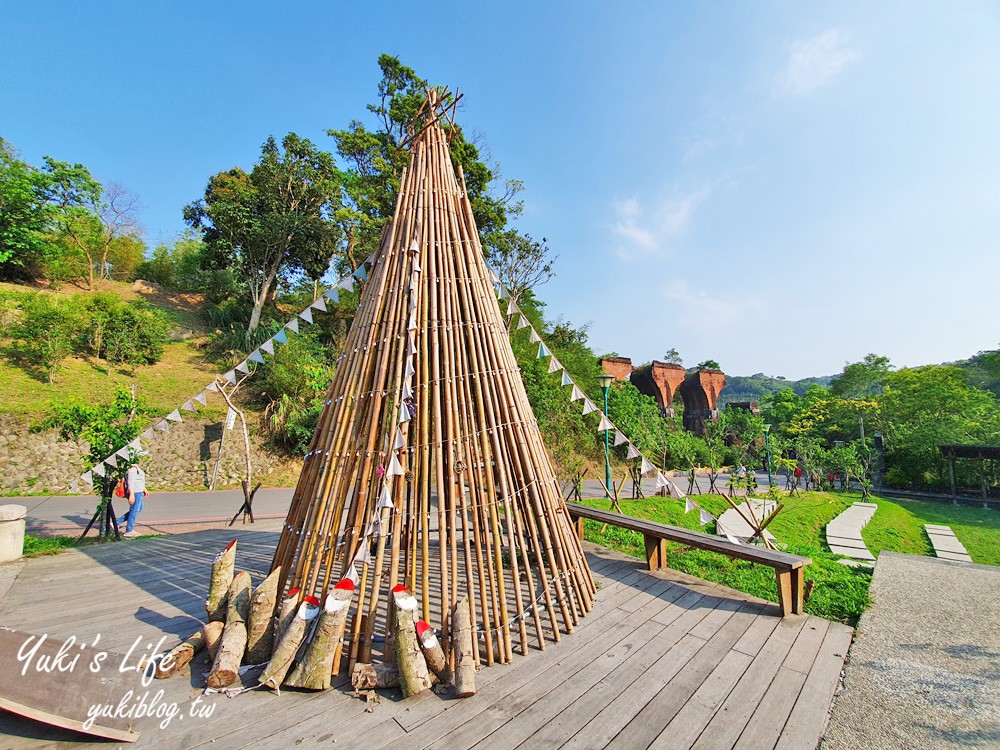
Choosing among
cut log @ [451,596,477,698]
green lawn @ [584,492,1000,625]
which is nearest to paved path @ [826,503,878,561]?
green lawn @ [584,492,1000,625]

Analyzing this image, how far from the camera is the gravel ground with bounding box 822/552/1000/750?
224 centimetres

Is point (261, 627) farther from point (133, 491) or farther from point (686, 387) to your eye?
point (686, 387)

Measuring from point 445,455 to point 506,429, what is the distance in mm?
503

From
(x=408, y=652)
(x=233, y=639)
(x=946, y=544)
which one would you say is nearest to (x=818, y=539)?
(x=946, y=544)

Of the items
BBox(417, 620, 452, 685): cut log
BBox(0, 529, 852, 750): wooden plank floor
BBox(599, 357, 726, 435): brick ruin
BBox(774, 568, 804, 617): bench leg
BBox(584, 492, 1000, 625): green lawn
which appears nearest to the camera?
BBox(0, 529, 852, 750): wooden plank floor

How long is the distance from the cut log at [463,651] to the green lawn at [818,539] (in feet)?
10.1

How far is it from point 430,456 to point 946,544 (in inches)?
490

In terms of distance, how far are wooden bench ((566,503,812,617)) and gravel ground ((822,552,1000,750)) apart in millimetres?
486

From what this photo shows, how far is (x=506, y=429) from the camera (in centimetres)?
326

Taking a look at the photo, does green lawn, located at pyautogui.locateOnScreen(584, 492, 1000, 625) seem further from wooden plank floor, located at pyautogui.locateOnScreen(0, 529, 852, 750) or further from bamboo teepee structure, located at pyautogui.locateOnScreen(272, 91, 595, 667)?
bamboo teepee structure, located at pyautogui.locateOnScreen(272, 91, 595, 667)

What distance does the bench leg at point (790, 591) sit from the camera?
3.59m

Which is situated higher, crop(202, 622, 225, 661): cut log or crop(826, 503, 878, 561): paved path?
crop(202, 622, 225, 661): cut log

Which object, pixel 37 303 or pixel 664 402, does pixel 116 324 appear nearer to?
pixel 37 303

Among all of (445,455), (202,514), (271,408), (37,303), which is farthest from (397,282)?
(37,303)
